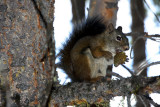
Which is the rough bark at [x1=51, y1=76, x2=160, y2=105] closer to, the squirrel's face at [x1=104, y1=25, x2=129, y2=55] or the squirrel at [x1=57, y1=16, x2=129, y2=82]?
the squirrel at [x1=57, y1=16, x2=129, y2=82]

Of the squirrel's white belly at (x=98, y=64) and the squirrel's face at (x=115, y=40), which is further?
the squirrel's face at (x=115, y=40)

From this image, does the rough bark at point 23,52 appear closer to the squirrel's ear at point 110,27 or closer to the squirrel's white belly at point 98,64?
the squirrel's white belly at point 98,64

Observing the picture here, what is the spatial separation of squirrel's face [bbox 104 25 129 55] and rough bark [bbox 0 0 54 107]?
955mm

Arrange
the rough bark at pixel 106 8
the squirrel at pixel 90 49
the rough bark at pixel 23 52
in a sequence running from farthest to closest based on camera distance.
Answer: the rough bark at pixel 106 8, the squirrel at pixel 90 49, the rough bark at pixel 23 52

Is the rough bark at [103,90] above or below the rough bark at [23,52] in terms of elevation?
below

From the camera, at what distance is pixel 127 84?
44.7 inches

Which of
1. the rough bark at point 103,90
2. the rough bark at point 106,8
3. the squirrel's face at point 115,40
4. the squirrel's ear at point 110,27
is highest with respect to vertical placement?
the rough bark at point 106,8

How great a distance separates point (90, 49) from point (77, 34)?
227 mm

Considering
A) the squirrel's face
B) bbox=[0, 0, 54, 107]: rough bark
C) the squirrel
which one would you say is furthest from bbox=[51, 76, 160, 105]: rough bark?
the squirrel's face

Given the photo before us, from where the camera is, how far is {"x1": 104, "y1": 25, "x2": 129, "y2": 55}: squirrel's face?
7.14 ft

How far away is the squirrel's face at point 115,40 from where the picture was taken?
85.7 inches

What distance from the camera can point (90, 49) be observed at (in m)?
2.04

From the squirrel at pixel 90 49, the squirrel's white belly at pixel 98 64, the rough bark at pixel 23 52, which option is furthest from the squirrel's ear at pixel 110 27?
the rough bark at pixel 23 52

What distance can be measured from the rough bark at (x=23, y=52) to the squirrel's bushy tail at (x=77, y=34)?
663mm
